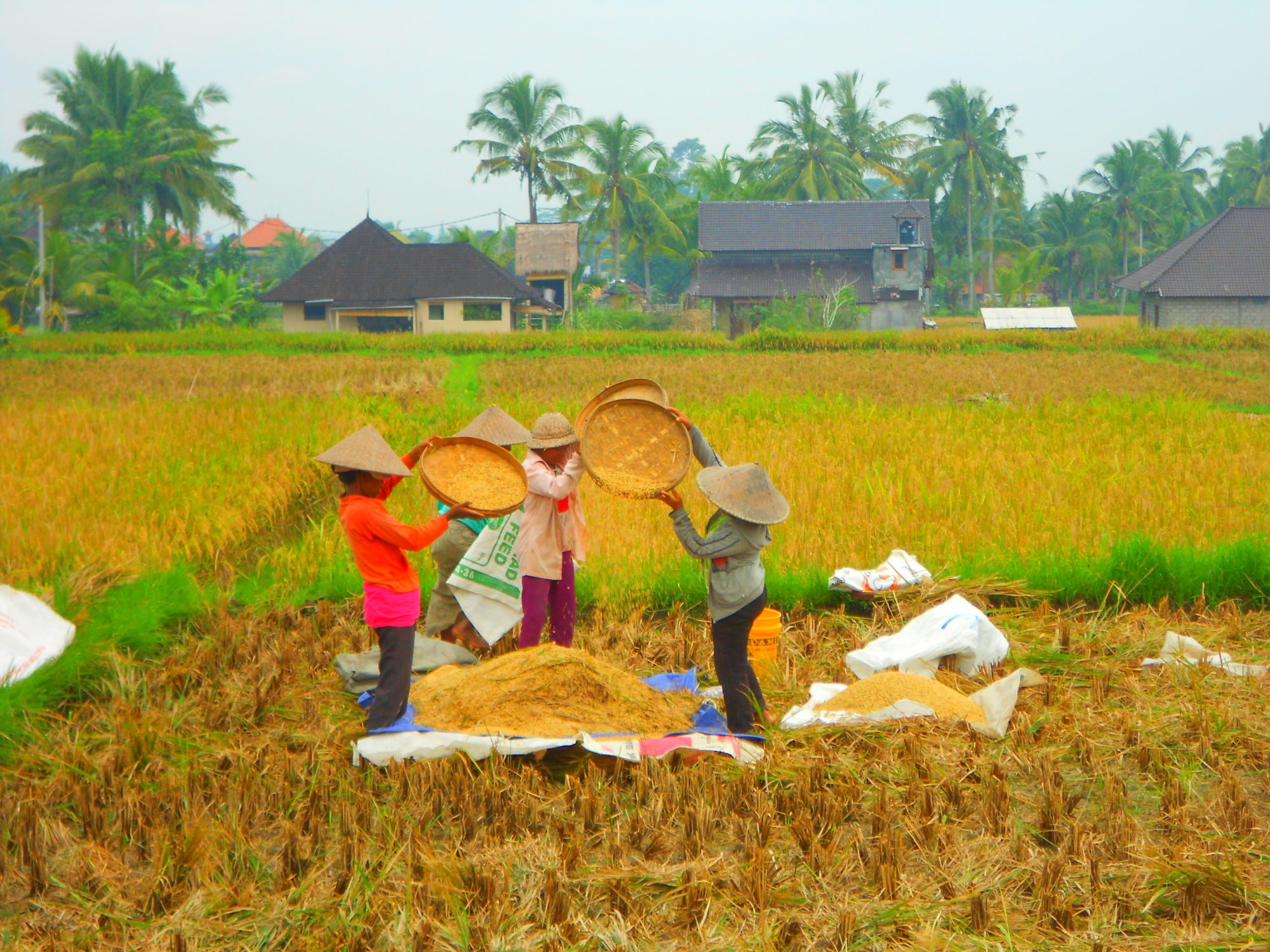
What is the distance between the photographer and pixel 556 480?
415cm

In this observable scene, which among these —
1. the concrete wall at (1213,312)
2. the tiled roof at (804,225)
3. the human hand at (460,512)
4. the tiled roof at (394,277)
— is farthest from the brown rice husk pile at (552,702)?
the tiled roof at (804,225)

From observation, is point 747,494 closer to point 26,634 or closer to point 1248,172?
point 26,634

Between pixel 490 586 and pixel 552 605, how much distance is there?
335 millimetres

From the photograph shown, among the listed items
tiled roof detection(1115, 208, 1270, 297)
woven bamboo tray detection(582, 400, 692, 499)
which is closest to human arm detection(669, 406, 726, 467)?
woven bamboo tray detection(582, 400, 692, 499)

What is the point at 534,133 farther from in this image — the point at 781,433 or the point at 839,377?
the point at 781,433

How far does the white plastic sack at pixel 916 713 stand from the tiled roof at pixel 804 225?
29324 mm

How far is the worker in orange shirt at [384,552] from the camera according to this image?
11.7 feet

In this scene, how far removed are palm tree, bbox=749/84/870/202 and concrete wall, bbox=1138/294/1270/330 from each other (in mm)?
13699

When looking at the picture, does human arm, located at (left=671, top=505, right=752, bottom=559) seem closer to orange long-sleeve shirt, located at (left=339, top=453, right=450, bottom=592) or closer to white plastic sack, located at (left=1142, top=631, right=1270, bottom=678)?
orange long-sleeve shirt, located at (left=339, top=453, right=450, bottom=592)

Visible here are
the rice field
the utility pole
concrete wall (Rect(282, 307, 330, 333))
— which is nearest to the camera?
the rice field

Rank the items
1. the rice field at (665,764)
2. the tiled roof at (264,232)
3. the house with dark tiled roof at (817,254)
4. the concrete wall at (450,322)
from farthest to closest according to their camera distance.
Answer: the tiled roof at (264,232) → the house with dark tiled roof at (817,254) → the concrete wall at (450,322) → the rice field at (665,764)

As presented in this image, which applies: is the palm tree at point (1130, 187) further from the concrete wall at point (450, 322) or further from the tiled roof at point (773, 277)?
the concrete wall at point (450, 322)

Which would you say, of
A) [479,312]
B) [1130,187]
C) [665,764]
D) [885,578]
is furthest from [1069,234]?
[665,764]

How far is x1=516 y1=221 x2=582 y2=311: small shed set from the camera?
115ft
